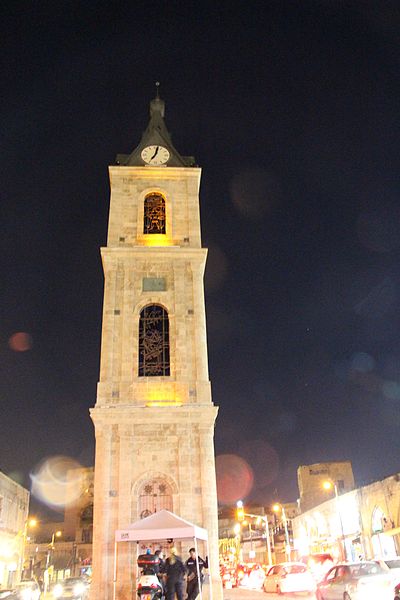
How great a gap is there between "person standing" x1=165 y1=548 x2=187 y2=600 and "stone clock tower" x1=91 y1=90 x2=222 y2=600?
22.2ft

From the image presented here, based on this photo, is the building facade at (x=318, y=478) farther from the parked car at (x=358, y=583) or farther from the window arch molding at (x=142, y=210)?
the parked car at (x=358, y=583)

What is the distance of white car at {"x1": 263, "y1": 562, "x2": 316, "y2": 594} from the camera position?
78.8 feet

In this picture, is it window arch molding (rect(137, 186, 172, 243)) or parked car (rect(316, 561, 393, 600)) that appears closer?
parked car (rect(316, 561, 393, 600))

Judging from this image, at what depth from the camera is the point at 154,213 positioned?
1260 inches

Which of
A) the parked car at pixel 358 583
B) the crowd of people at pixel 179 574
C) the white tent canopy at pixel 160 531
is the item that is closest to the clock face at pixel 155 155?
the white tent canopy at pixel 160 531

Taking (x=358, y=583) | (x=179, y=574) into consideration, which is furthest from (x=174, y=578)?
(x=358, y=583)

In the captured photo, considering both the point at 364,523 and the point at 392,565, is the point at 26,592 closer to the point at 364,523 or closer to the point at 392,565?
the point at 392,565

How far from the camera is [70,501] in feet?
252

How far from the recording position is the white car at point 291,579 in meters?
24.0

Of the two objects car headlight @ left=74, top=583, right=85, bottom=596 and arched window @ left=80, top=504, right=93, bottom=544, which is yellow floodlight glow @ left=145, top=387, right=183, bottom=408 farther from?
arched window @ left=80, top=504, right=93, bottom=544

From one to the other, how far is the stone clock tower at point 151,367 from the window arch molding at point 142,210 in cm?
6

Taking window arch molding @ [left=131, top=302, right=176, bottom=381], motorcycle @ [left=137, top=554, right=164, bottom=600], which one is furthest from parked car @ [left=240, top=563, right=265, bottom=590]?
motorcycle @ [left=137, top=554, right=164, bottom=600]

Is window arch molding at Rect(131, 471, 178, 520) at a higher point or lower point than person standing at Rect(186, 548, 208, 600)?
higher

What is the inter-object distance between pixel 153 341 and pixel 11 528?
25942 millimetres
